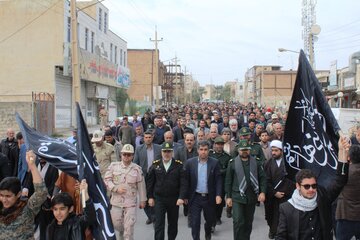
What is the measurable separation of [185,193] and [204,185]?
1.21ft

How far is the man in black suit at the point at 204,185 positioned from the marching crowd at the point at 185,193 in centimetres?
2

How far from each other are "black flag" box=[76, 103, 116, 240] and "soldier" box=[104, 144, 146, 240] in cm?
171

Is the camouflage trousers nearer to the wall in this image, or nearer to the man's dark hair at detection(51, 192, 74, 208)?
the man's dark hair at detection(51, 192, 74, 208)

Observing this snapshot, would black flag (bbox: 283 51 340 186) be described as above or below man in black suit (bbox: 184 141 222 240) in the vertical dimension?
above

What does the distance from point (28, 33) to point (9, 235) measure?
24.3 m

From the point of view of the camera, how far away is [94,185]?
416cm

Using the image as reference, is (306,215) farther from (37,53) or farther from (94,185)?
(37,53)

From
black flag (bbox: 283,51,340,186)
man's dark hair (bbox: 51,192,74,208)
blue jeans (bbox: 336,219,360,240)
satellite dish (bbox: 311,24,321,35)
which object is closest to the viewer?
man's dark hair (bbox: 51,192,74,208)

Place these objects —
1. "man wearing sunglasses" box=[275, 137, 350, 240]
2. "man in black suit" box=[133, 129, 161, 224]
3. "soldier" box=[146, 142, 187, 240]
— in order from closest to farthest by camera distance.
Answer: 1. "man wearing sunglasses" box=[275, 137, 350, 240]
2. "soldier" box=[146, 142, 187, 240]
3. "man in black suit" box=[133, 129, 161, 224]

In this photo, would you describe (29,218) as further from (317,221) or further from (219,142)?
(219,142)

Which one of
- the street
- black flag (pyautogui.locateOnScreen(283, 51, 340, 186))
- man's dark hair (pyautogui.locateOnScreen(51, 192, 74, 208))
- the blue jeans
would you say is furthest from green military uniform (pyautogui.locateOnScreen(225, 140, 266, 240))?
man's dark hair (pyautogui.locateOnScreen(51, 192, 74, 208))

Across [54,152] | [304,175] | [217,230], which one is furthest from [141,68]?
[304,175]

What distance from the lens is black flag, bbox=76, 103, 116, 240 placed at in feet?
13.3

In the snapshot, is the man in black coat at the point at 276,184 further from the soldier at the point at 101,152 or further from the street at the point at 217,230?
the soldier at the point at 101,152
